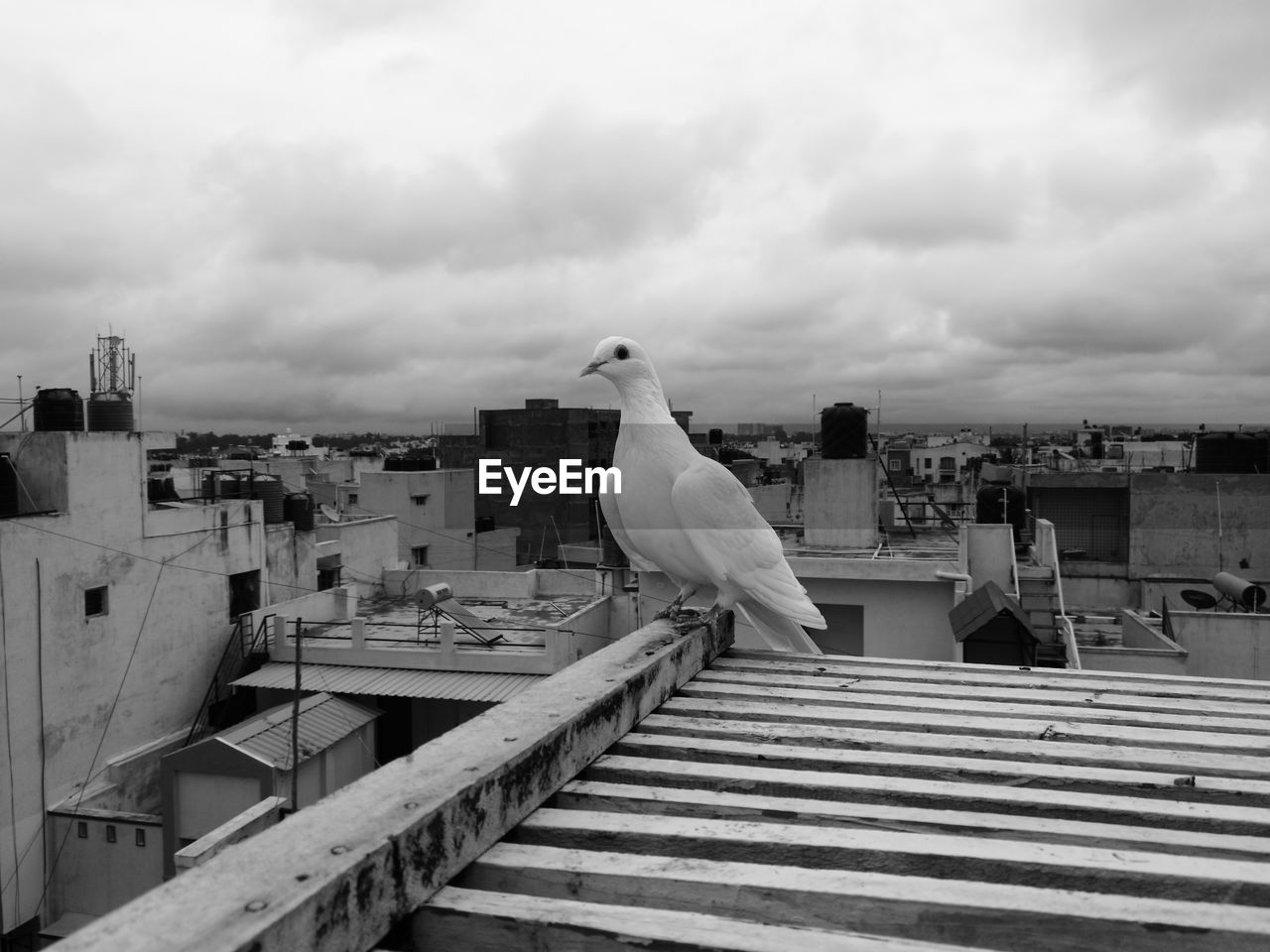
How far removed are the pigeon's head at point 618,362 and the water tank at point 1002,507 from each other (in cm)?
1696

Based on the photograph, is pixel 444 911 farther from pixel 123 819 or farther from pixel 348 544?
pixel 348 544

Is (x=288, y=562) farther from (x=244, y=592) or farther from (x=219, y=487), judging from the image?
(x=219, y=487)

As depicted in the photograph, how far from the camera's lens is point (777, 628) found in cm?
677

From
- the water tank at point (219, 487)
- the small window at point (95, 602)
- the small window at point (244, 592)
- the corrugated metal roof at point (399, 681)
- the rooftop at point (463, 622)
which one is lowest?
the corrugated metal roof at point (399, 681)

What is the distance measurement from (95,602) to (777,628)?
1599 cm

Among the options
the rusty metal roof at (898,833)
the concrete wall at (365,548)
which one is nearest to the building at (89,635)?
the concrete wall at (365,548)

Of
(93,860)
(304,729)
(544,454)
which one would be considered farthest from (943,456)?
(93,860)

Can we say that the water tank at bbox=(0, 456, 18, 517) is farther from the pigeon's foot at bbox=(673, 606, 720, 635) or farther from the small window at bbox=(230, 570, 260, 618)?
the pigeon's foot at bbox=(673, 606, 720, 635)

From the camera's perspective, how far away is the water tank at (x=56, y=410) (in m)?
18.4

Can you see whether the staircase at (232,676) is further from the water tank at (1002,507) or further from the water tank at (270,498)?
the water tank at (1002,507)

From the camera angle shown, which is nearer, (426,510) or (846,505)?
(846,505)

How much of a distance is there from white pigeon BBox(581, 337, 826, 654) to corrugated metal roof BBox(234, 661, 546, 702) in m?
13.1

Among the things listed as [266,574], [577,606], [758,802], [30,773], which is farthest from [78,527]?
[758,802]

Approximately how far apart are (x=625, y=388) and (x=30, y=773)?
15.7 m
